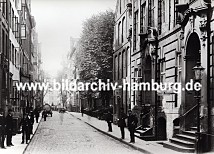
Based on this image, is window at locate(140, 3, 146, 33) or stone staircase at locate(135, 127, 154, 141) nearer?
stone staircase at locate(135, 127, 154, 141)

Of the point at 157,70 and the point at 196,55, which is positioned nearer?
the point at 196,55

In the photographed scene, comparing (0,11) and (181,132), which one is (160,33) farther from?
(0,11)

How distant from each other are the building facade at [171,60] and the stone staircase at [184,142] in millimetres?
210

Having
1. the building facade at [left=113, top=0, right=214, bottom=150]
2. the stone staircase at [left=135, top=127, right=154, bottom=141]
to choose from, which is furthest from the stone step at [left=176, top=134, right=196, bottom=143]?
the stone staircase at [left=135, top=127, right=154, bottom=141]

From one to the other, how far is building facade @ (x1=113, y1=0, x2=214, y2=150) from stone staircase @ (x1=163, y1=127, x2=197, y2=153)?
0.21 meters

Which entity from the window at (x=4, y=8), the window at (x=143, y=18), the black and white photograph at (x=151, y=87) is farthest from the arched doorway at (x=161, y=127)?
the window at (x=4, y=8)

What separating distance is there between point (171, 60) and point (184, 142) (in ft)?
18.7

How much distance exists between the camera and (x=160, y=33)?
23.6 metres

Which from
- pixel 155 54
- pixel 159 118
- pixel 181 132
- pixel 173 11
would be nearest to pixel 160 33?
pixel 155 54

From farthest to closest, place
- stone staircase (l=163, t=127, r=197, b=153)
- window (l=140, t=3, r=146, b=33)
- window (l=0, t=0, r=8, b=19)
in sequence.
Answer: window (l=140, t=3, r=146, b=33) < window (l=0, t=0, r=8, b=19) < stone staircase (l=163, t=127, r=197, b=153)

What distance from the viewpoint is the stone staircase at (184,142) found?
15.6 meters

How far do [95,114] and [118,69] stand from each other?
1808 centimetres

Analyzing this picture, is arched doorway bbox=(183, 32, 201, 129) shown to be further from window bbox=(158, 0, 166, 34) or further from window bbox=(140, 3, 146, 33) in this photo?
window bbox=(140, 3, 146, 33)

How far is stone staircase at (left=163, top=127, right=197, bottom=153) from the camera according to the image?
15.6 m
